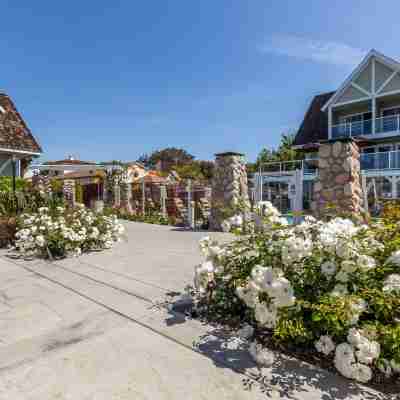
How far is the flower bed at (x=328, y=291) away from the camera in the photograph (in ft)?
6.22

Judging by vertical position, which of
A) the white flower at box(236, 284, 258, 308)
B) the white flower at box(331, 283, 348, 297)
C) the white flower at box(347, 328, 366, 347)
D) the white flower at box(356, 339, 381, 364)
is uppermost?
the white flower at box(331, 283, 348, 297)

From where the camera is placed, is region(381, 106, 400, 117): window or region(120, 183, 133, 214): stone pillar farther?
region(381, 106, 400, 117): window

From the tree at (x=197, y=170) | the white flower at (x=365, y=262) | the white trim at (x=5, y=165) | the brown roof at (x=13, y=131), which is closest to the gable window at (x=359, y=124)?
the tree at (x=197, y=170)

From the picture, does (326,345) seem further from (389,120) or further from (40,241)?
(389,120)

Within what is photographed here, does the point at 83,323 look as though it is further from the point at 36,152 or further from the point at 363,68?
the point at 363,68

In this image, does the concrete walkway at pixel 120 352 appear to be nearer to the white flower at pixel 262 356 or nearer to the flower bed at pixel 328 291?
the white flower at pixel 262 356

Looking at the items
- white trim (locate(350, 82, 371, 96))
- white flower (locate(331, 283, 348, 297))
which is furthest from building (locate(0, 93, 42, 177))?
white trim (locate(350, 82, 371, 96))

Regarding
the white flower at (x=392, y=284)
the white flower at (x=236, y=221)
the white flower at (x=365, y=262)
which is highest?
the white flower at (x=236, y=221)

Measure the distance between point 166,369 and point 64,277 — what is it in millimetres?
3001

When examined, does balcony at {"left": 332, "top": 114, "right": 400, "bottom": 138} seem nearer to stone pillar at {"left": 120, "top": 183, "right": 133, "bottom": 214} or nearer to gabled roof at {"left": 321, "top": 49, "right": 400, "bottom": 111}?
gabled roof at {"left": 321, "top": 49, "right": 400, "bottom": 111}

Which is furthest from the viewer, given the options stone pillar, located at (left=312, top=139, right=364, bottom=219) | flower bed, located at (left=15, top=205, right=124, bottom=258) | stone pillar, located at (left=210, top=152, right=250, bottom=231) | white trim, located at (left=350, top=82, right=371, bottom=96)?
white trim, located at (left=350, top=82, right=371, bottom=96)

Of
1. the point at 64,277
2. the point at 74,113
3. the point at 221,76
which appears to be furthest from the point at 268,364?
the point at 74,113

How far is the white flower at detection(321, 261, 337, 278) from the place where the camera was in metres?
2.18

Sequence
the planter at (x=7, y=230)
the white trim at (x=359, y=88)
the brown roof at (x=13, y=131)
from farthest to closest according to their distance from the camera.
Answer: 1. the white trim at (x=359, y=88)
2. the brown roof at (x=13, y=131)
3. the planter at (x=7, y=230)
